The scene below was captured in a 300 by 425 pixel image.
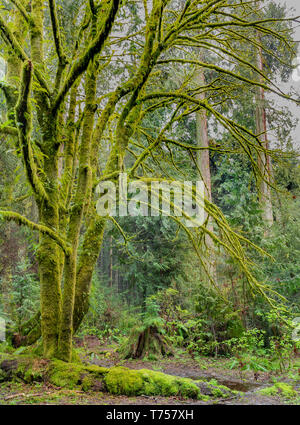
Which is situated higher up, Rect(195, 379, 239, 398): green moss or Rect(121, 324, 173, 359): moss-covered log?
Rect(195, 379, 239, 398): green moss

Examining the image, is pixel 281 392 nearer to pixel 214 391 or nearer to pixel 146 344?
pixel 214 391

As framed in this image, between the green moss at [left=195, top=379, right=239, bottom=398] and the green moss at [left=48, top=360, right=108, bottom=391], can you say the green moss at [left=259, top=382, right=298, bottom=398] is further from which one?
the green moss at [left=48, top=360, right=108, bottom=391]

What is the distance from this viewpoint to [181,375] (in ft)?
20.7

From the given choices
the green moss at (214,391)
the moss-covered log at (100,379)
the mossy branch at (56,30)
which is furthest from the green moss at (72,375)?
the mossy branch at (56,30)

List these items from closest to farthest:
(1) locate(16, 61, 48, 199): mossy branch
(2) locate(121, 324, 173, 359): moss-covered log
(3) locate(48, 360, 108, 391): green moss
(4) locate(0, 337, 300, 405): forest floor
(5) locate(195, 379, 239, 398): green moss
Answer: (1) locate(16, 61, 48, 199): mossy branch, (4) locate(0, 337, 300, 405): forest floor, (3) locate(48, 360, 108, 391): green moss, (5) locate(195, 379, 239, 398): green moss, (2) locate(121, 324, 173, 359): moss-covered log

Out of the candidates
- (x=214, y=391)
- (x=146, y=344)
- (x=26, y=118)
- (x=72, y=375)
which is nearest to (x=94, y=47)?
(x=26, y=118)

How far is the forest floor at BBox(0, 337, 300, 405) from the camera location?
123 inches

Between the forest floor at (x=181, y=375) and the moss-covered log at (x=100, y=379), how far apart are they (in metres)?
0.11

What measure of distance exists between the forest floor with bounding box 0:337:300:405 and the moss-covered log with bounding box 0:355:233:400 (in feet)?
0.37

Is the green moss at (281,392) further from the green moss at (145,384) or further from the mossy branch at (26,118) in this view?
the mossy branch at (26,118)

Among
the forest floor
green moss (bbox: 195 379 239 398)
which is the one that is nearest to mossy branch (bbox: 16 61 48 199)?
the forest floor

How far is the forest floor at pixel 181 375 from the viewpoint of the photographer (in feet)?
10.3

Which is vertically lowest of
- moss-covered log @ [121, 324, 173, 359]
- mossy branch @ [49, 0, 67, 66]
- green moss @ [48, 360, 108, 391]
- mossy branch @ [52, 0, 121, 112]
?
moss-covered log @ [121, 324, 173, 359]
